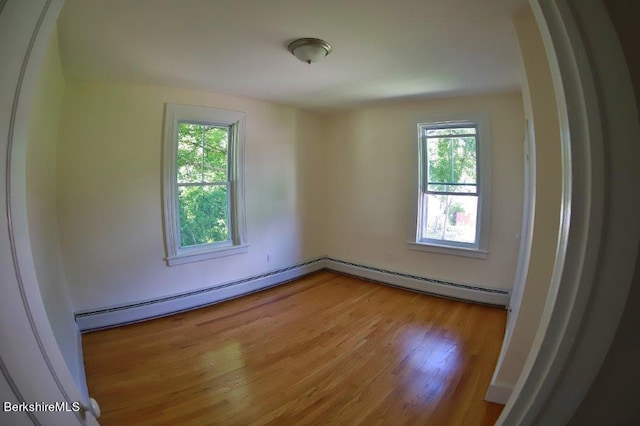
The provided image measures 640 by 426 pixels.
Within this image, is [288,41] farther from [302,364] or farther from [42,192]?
[302,364]

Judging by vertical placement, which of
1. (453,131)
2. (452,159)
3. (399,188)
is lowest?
(399,188)

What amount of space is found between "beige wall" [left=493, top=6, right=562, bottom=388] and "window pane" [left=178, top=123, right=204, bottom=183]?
9.32 feet

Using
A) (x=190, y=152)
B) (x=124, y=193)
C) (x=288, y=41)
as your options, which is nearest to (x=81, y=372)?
(x=124, y=193)

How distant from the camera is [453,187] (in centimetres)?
321

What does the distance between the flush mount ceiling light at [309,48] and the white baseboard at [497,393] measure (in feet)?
7.83

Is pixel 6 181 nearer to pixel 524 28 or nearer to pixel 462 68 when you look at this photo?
pixel 524 28

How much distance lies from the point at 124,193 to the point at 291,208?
1916 mm

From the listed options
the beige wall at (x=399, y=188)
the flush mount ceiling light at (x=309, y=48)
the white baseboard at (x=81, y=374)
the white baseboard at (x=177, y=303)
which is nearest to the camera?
the white baseboard at (x=81, y=374)

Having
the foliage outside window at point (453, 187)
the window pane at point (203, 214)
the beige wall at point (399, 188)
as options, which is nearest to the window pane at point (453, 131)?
the foliage outside window at point (453, 187)

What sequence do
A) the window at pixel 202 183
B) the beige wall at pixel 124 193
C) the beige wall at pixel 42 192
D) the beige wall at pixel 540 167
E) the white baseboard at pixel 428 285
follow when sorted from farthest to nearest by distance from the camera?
1. the white baseboard at pixel 428 285
2. the window at pixel 202 183
3. the beige wall at pixel 124 193
4. the beige wall at pixel 540 167
5. the beige wall at pixel 42 192

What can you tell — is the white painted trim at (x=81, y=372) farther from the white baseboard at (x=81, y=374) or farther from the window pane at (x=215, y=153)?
the window pane at (x=215, y=153)

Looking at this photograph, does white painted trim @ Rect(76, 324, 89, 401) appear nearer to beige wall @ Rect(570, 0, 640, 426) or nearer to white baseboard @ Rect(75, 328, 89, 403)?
white baseboard @ Rect(75, 328, 89, 403)

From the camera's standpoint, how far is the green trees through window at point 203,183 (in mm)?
2848

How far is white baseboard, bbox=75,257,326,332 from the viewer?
7.90ft
